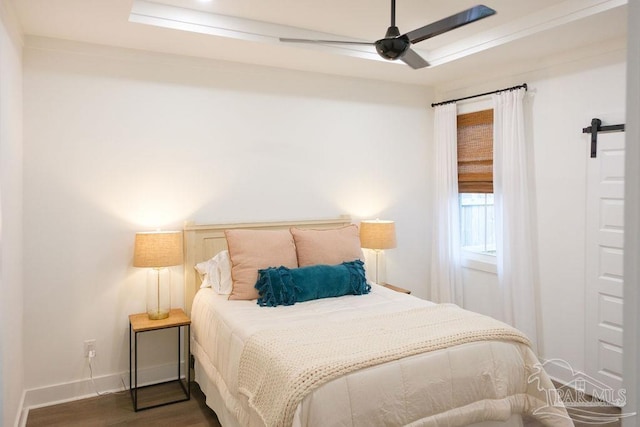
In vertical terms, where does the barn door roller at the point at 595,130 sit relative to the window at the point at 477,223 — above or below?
above

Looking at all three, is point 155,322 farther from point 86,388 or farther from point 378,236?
point 378,236

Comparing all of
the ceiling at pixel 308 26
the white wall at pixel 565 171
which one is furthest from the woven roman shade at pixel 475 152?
the ceiling at pixel 308 26

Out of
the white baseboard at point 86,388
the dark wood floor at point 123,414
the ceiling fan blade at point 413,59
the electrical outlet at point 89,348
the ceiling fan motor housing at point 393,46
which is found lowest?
the dark wood floor at point 123,414

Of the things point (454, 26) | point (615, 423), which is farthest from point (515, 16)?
point (615, 423)

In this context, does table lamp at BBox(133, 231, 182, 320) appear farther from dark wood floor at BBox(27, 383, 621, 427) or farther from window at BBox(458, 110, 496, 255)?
window at BBox(458, 110, 496, 255)

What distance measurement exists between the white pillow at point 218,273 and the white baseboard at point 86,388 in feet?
2.53

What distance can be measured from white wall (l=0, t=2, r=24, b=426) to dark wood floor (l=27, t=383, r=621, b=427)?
0.25 metres

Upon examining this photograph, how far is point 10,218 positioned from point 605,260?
12.9 feet

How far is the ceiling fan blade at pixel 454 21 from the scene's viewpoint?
6.70ft

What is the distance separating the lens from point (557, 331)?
3615 millimetres

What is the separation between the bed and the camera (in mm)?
1981

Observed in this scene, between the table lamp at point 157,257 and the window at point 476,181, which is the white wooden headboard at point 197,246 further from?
the window at point 476,181

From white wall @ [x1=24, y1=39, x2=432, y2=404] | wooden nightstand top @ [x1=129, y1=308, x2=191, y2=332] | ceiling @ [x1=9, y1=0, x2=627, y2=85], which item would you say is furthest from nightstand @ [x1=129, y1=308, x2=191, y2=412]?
ceiling @ [x1=9, y1=0, x2=627, y2=85]

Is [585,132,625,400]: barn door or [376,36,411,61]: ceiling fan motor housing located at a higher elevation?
[376,36,411,61]: ceiling fan motor housing
